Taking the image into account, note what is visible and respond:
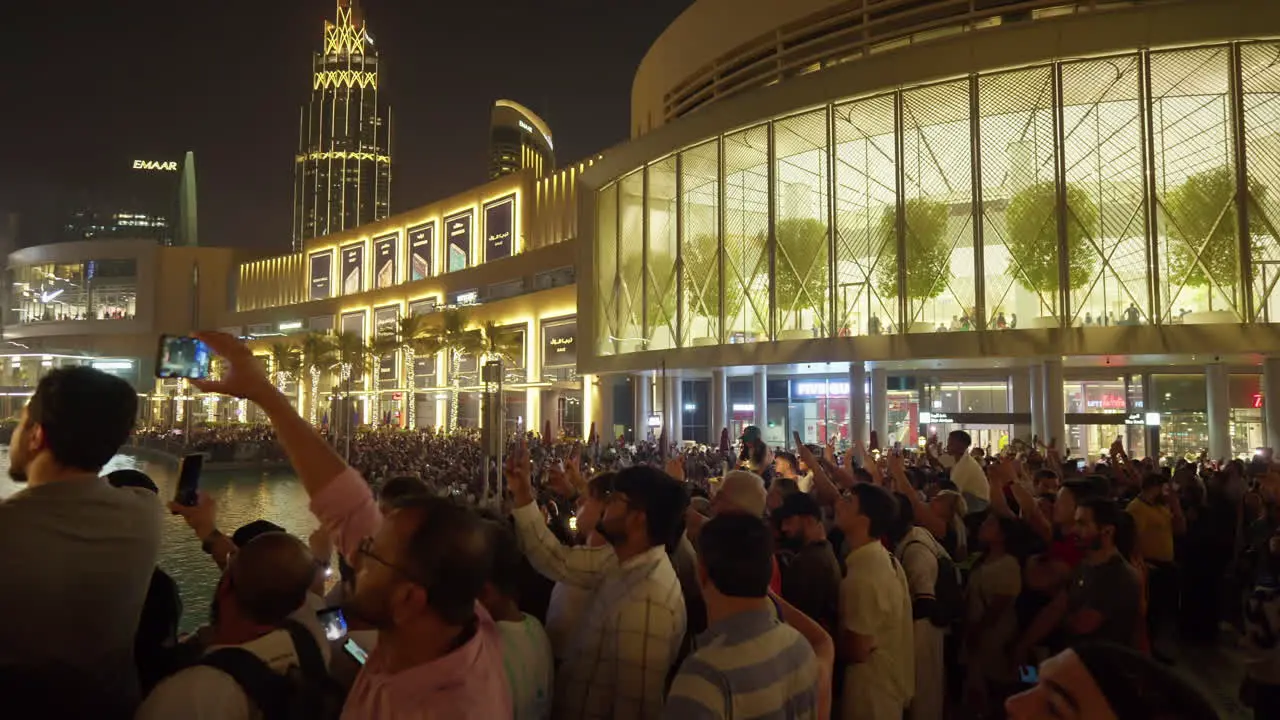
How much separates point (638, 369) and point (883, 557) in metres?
30.1

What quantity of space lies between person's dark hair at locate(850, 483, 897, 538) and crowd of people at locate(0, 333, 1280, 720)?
1 centimetres

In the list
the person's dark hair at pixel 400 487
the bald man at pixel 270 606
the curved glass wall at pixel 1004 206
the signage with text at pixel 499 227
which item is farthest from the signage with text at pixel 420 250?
the bald man at pixel 270 606

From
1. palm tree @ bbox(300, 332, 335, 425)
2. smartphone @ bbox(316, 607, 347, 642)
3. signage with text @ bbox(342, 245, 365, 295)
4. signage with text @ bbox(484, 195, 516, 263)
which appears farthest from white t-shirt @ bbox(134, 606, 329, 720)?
signage with text @ bbox(342, 245, 365, 295)

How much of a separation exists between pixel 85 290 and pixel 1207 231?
96.6m

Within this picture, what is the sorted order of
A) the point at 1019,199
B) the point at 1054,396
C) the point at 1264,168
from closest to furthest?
the point at 1264,168, the point at 1054,396, the point at 1019,199

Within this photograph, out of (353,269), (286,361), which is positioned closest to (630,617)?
(286,361)

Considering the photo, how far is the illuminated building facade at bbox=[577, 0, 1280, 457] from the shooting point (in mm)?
22656

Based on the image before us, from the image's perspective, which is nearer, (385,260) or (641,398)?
(641,398)

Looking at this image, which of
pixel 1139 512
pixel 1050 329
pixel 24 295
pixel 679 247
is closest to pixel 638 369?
pixel 679 247

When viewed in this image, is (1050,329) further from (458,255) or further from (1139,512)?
(458,255)

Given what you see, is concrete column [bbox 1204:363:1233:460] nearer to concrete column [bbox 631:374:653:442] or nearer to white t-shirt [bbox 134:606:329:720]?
concrete column [bbox 631:374:653:442]

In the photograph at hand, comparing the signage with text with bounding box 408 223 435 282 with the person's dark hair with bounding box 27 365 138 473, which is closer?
the person's dark hair with bounding box 27 365 138 473

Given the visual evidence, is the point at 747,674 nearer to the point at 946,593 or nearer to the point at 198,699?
the point at 198,699

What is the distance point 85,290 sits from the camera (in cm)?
8375
